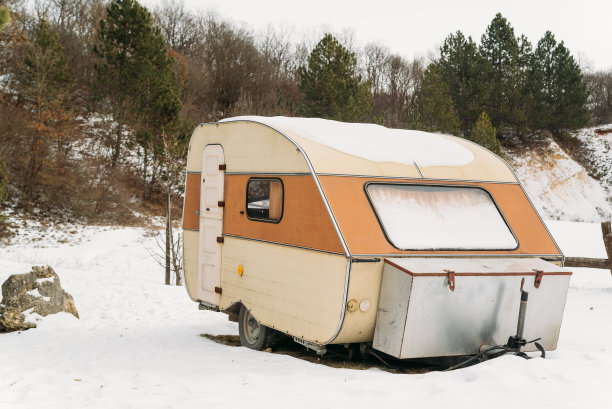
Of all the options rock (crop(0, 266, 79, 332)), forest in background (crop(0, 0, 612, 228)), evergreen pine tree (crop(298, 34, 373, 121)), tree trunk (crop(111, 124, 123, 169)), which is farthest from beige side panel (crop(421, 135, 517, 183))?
tree trunk (crop(111, 124, 123, 169))

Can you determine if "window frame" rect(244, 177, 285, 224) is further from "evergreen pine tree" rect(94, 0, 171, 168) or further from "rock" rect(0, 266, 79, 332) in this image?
"evergreen pine tree" rect(94, 0, 171, 168)

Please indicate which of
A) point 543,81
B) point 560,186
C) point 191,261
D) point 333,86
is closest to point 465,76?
point 543,81

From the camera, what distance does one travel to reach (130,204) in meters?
27.8

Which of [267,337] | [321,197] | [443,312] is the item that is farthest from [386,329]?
[267,337]

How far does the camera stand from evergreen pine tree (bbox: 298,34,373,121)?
27.9 metres

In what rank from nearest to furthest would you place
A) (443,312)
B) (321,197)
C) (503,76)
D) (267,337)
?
1. (443,312)
2. (321,197)
3. (267,337)
4. (503,76)

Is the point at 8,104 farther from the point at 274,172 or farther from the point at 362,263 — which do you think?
the point at 362,263

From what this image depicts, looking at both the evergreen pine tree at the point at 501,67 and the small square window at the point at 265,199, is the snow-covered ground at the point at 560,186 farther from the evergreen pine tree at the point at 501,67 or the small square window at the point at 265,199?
the small square window at the point at 265,199

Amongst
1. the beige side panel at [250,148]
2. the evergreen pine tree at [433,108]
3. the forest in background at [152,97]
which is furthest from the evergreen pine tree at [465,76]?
the beige side panel at [250,148]

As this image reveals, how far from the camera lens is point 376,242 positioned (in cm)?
621

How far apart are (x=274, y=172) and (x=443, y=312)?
8.35ft

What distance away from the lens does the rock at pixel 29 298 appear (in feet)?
30.8

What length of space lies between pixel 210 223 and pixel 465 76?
35.2 meters

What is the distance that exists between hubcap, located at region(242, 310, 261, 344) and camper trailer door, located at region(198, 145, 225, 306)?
1.71ft
